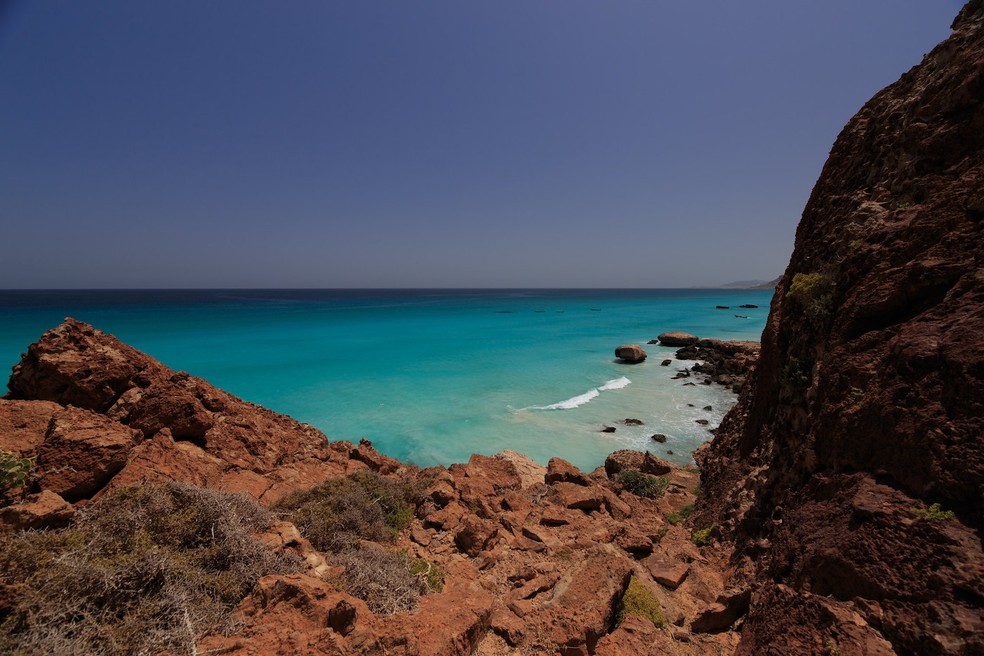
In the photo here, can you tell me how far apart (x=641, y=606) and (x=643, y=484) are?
20.4ft

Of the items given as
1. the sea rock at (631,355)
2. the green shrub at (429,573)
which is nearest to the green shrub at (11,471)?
the green shrub at (429,573)

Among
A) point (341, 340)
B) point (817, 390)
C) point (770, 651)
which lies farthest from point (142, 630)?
point (341, 340)

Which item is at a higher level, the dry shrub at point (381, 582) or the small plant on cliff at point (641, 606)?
the dry shrub at point (381, 582)

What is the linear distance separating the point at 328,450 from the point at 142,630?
685cm

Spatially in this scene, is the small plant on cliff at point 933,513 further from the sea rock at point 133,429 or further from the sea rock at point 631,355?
the sea rock at point 631,355

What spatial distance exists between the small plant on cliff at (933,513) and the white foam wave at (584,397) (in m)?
18.6

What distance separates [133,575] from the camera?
362 centimetres

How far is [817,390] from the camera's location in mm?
5543

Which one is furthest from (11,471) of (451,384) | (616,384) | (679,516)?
(616,384)

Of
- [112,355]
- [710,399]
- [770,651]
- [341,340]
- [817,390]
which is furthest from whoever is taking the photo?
[341,340]

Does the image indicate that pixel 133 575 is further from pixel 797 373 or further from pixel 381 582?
pixel 797 373

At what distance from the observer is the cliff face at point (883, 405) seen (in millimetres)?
3230

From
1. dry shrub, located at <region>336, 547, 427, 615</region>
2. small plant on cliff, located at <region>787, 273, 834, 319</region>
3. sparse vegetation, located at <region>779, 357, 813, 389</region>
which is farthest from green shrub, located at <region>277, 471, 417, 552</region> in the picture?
small plant on cliff, located at <region>787, 273, 834, 319</region>

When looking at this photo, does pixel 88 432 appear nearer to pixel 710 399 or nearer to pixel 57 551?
pixel 57 551
